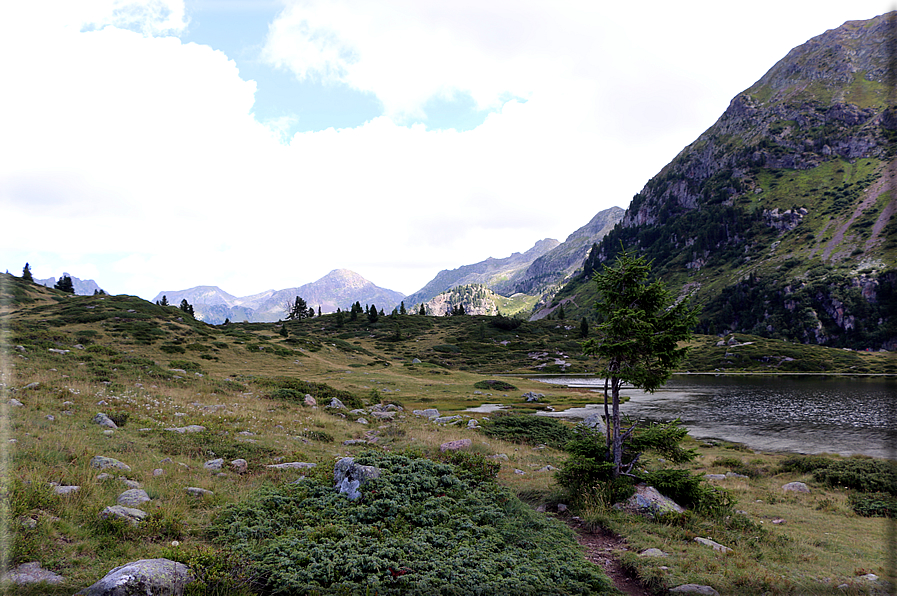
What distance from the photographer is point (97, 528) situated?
26.8 feet

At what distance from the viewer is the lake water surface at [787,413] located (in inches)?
1551

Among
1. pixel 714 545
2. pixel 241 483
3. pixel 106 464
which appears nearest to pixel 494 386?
pixel 714 545

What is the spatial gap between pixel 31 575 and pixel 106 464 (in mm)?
6354

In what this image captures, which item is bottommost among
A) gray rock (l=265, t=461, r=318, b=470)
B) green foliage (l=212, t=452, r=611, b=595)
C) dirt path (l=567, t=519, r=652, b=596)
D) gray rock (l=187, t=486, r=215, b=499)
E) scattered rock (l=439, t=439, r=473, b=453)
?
scattered rock (l=439, t=439, r=473, b=453)

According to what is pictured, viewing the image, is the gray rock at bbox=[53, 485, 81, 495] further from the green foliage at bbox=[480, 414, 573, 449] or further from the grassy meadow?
the green foliage at bbox=[480, 414, 573, 449]

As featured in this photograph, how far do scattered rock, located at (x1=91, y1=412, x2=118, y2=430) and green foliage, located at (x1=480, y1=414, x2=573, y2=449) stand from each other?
23746mm

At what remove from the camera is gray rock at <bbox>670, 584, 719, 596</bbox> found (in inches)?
331

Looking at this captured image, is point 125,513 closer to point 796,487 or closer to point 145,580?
point 145,580

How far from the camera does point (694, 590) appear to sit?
336 inches

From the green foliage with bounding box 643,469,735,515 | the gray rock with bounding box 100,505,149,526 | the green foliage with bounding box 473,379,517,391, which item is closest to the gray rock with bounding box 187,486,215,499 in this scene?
the gray rock with bounding box 100,505,149,526

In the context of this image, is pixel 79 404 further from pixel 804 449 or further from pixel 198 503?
pixel 804 449

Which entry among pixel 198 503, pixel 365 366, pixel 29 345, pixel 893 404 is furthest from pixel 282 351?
pixel 893 404

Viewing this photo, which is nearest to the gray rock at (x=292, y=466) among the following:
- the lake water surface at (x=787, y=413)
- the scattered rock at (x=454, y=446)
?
the scattered rock at (x=454, y=446)

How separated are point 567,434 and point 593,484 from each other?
1893cm
